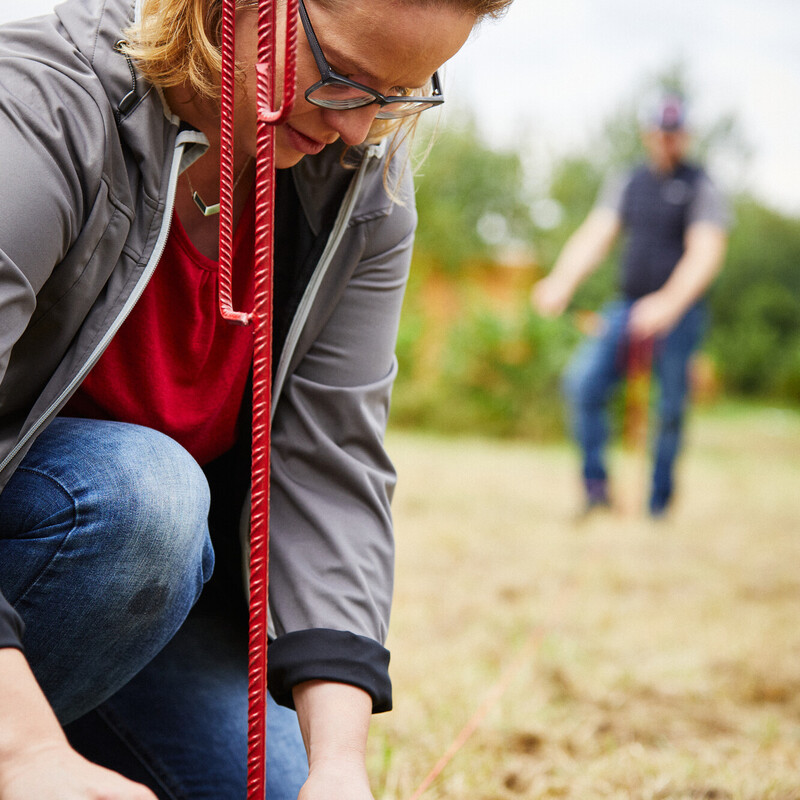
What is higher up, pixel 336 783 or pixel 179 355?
pixel 179 355

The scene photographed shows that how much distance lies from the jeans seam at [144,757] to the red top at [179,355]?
0.37m

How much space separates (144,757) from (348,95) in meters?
0.82

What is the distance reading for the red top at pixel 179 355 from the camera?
95 centimetres

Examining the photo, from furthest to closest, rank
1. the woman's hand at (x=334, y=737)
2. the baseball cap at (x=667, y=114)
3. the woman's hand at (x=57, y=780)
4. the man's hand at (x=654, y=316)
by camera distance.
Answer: the baseball cap at (x=667, y=114), the man's hand at (x=654, y=316), the woman's hand at (x=334, y=737), the woman's hand at (x=57, y=780)

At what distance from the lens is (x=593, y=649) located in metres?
2.16

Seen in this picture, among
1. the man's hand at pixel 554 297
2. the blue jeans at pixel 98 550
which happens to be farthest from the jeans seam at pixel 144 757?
the man's hand at pixel 554 297

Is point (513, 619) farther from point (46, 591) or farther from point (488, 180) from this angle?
point (488, 180)

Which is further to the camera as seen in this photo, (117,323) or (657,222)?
(657,222)

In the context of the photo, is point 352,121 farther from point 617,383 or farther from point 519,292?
point 519,292

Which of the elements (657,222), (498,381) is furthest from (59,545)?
(498,381)

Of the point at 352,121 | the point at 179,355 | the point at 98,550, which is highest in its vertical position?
the point at 352,121

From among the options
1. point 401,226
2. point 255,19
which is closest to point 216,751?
point 401,226

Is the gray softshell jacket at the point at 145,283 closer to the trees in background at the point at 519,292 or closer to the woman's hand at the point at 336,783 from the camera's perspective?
the woman's hand at the point at 336,783

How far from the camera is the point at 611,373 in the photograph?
12.7 ft
